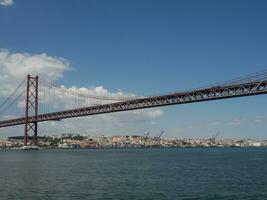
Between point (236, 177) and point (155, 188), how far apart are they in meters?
10.4

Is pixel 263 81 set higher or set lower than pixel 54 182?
higher

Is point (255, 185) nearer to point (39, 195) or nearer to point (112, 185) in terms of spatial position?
point (112, 185)

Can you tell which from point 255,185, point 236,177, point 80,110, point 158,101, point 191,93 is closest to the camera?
point 255,185

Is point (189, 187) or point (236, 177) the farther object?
point (236, 177)

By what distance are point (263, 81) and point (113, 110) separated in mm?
37478

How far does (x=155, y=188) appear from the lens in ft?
105

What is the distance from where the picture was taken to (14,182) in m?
35.5

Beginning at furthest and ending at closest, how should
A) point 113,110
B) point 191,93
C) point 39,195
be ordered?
point 113,110, point 191,93, point 39,195

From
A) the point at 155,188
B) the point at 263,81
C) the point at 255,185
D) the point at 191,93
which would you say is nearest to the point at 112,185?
the point at 155,188

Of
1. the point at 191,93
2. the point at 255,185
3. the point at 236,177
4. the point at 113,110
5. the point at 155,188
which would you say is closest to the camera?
the point at 155,188

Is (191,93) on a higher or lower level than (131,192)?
higher

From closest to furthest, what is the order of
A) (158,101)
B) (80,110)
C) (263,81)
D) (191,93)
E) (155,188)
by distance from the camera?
(155,188)
(263,81)
(191,93)
(158,101)
(80,110)

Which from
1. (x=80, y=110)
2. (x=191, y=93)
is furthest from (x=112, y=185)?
(x=80, y=110)

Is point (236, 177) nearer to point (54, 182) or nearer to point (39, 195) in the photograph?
point (54, 182)
